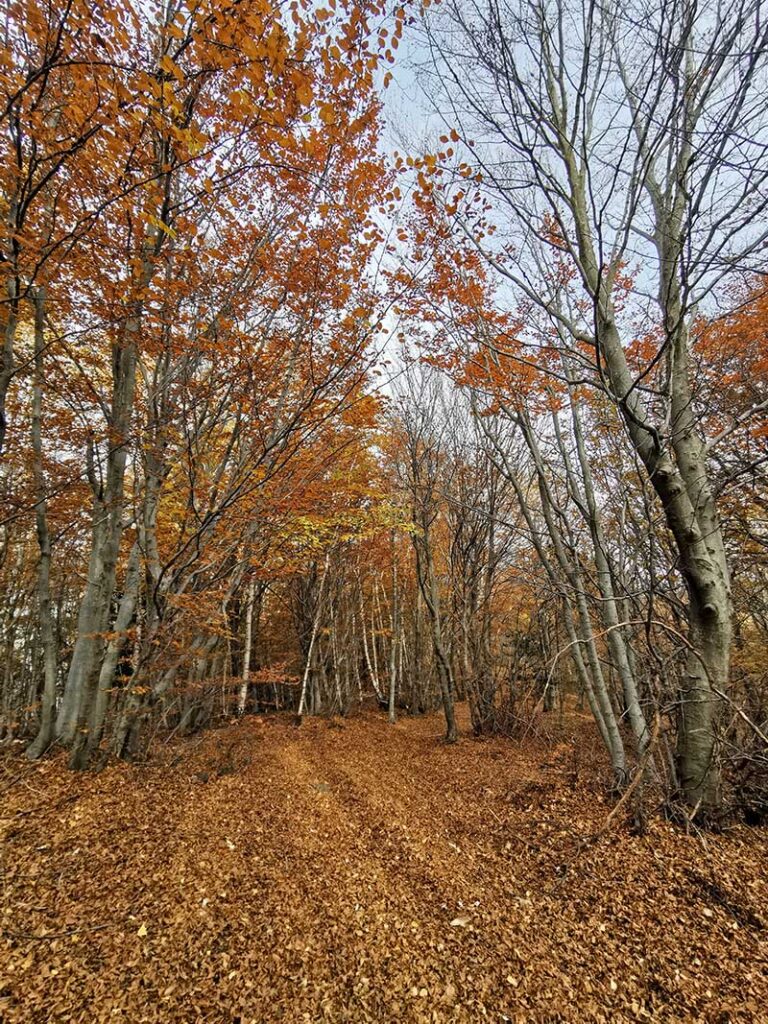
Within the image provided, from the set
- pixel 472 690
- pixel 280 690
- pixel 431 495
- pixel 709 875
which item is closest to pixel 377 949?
pixel 709 875

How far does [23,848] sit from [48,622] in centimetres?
423

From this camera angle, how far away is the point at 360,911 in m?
3.12

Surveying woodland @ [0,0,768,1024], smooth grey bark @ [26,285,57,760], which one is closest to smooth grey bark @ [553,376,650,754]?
woodland @ [0,0,768,1024]

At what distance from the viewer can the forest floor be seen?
2262mm

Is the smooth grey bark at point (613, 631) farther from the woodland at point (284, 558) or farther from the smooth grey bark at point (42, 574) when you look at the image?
the smooth grey bark at point (42, 574)

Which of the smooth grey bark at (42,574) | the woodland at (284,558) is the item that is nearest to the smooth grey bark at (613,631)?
the woodland at (284,558)

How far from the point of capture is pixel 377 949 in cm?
273

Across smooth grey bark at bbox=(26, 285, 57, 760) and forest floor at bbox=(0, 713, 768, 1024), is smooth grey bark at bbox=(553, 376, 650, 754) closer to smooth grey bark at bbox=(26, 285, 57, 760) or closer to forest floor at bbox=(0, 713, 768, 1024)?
forest floor at bbox=(0, 713, 768, 1024)

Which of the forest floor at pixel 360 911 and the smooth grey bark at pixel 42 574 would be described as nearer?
the forest floor at pixel 360 911

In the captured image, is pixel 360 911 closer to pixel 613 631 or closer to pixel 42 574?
pixel 613 631

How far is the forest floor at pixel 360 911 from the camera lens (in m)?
2.26

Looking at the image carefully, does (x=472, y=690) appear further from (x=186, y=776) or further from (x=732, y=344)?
(x=732, y=344)

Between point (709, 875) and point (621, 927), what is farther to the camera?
point (709, 875)

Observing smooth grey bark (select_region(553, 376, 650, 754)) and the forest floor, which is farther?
smooth grey bark (select_region(553, 376, 650, 754))
